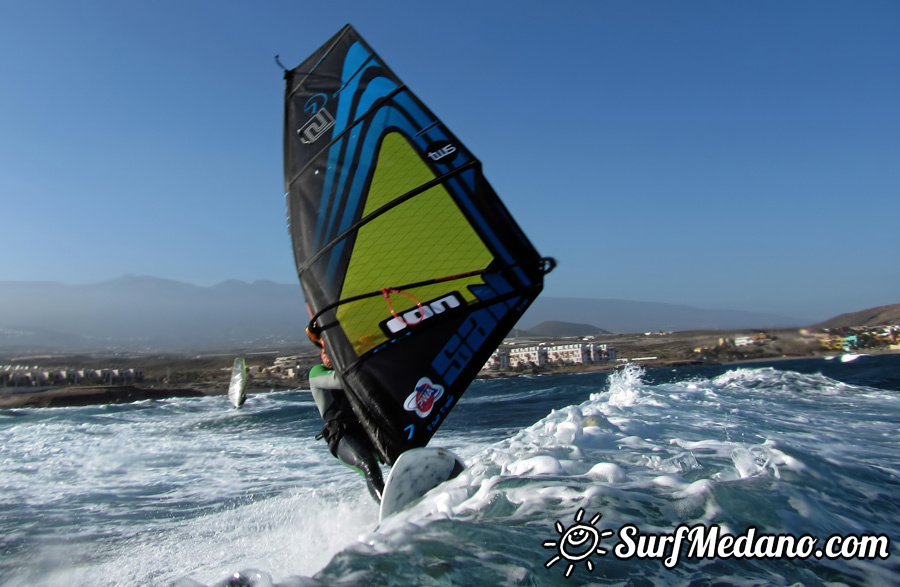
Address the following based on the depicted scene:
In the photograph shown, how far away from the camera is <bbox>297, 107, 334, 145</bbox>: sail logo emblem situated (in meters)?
3.74

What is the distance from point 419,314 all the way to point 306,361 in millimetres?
28104

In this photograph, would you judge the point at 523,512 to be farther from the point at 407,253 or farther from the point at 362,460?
the point at 407,253

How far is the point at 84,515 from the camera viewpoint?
4352 millimetres

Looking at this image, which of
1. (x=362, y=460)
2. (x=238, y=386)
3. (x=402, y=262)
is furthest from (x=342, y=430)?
(x=238, y=386)

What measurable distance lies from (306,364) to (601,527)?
28.2m

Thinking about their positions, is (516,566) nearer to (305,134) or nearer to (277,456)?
(305,134)

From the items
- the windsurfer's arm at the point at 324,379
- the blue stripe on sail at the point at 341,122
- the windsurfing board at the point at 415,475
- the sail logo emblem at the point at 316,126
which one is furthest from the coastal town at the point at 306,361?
the sail logo emblem at the point at 316,126

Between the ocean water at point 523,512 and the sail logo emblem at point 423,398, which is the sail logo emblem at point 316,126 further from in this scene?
the ocean water at point 523,512

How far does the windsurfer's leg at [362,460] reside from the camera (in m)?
3.33

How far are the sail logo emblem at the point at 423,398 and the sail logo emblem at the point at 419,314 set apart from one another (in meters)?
0.33

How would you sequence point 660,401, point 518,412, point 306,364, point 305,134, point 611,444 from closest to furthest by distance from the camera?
1. point 305,134
2. point 611,444
3. point 660,401
4. point 518,412
5. point 306,364

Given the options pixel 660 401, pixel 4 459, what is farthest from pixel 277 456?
pixel 660 401

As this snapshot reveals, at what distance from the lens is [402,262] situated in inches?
136

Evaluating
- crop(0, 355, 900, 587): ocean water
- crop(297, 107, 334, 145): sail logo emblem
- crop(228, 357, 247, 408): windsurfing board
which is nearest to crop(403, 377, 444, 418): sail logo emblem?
crop(0, 355, 900, 587): ocean water
